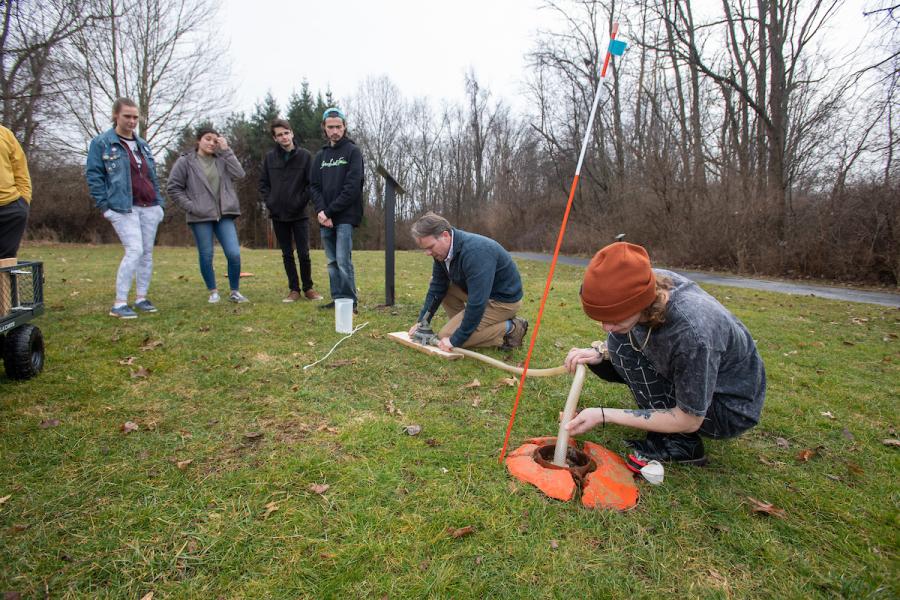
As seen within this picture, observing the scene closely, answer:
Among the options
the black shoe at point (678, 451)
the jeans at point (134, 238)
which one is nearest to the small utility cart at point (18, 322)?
the jeans at point (134, 238)

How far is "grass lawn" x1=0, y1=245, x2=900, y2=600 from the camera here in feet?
5.85

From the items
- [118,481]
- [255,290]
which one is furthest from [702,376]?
[255,290]

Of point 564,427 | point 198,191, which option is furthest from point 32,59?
point 564,427

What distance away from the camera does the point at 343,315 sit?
192 inches

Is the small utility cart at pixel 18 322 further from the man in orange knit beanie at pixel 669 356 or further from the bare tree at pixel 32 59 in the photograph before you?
the bare tree at pixel 32 59

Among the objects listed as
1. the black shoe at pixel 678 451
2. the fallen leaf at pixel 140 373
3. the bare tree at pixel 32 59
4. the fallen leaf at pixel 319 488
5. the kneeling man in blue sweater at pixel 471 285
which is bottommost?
the fallen leaf at pixel 319 488

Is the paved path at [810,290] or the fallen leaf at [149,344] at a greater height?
the paved path at [810,290]

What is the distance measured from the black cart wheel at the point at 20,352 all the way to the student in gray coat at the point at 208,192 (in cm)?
238

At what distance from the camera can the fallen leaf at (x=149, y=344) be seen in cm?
412

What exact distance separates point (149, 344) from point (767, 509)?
15.9 feet

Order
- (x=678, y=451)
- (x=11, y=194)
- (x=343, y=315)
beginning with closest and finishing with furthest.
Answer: (x=678, y=451) < (x=11, y=194) < (x=343, y=315)

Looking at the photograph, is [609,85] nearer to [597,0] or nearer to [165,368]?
[597,0]

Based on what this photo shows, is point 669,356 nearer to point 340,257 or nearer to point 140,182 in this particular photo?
point 340,257

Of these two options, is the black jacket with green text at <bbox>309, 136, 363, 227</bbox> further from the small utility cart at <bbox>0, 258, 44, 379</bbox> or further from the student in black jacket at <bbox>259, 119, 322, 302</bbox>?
the small utility cart at <bbox>0, 258, 44, 379</bbox>
